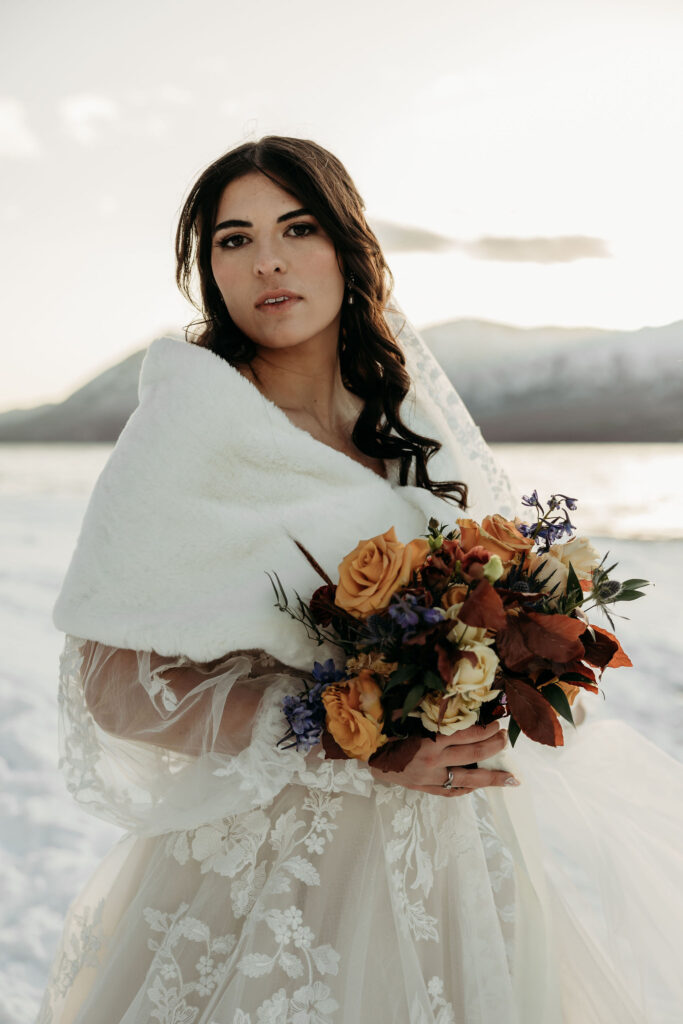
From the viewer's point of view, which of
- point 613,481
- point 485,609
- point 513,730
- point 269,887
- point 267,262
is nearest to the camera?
point 485,609

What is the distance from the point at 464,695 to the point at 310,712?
0.71ft

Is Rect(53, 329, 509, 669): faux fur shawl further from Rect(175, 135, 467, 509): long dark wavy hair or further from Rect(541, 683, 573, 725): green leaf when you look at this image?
Rect(541, 683, 573, 725): green leaf

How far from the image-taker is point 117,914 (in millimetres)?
1324

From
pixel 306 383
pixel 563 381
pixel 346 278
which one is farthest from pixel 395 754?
pixel 563 381

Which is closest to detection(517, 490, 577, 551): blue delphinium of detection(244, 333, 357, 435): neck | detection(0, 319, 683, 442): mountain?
detection(244, 333, 357, 435): neck

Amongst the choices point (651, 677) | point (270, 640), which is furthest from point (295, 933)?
point (651, 677)

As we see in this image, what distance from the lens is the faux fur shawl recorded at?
1174 mm

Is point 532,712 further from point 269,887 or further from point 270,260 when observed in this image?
point 270,260

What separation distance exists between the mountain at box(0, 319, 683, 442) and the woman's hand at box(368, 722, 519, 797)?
9.82 feet

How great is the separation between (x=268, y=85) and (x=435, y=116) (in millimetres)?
995

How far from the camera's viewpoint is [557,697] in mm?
992

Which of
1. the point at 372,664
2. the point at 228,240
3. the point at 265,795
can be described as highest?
the point at 228,240

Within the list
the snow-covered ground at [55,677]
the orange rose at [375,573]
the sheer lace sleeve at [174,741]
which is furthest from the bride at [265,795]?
the snow-covered ground at [55,677]

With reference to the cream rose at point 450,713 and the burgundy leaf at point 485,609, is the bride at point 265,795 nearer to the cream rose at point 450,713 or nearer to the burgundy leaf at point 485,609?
the cream rose at point 450,713
